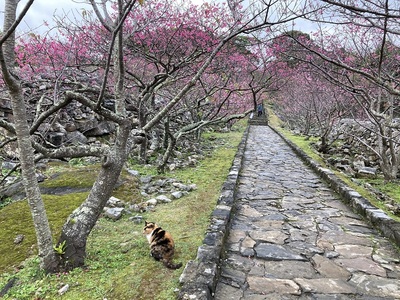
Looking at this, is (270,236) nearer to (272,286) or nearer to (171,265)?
(272,286)

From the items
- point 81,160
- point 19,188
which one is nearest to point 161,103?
point 81,160

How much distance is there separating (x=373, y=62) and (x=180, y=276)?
8795 mm

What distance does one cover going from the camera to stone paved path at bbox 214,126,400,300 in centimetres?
335

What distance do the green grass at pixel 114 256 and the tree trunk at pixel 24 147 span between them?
0.87 ft

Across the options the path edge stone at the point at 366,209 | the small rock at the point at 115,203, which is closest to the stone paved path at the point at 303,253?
the path edge stone at the point at 366,209

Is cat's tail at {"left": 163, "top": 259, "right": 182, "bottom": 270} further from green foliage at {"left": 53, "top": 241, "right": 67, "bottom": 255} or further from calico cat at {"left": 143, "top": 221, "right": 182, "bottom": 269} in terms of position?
green foliage at {"left": 53, "top": 241, "right": 67, "bottom": 255}

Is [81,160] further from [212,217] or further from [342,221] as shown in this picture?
[342,221]

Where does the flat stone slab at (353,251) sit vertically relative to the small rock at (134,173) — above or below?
below

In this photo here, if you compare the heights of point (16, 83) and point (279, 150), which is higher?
point (16, 83)

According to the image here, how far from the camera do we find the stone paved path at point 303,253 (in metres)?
3.35

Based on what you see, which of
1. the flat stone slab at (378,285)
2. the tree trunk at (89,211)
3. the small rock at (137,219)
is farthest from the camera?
the small rock at (137,219)

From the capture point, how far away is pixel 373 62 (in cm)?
880

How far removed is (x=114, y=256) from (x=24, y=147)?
178cm

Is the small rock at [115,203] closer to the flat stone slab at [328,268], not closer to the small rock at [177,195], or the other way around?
the small rock at [177,195]
